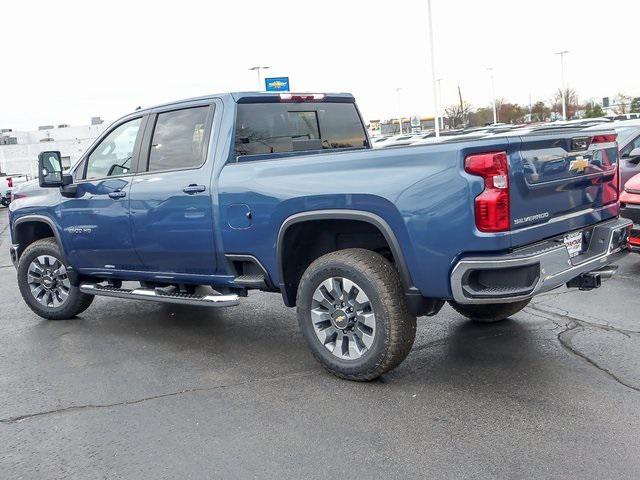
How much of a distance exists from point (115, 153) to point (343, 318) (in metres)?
3.05

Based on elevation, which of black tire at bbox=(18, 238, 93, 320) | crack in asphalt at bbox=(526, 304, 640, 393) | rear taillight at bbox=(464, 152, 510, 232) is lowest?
crack in asphalt at bbox=(526, 304, 640, 393)

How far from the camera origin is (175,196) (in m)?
5.62

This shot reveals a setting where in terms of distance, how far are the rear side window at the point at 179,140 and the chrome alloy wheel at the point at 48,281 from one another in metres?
1.81

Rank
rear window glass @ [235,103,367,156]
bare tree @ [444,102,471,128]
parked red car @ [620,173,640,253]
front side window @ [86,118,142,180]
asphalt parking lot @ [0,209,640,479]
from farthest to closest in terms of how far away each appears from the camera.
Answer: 1. bare tree @ [444,102,471,128]
2. parked red car @ [620,173,640,253]
3. front side window @ [86,118,142,180]
4. rear window glass @ [235,103,367,156]
5. asphalt parking lot @ [0,209,640,479]

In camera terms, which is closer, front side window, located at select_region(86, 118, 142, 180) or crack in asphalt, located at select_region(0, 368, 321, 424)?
crack in asphalt, located at select_region(0, 368, 321, 424)

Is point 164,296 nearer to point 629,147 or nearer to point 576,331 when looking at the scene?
point 576,331

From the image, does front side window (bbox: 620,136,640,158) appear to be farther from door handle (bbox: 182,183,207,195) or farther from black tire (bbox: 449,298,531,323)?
door handle (bbox: 182,183,207,195)

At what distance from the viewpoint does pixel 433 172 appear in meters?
4.15

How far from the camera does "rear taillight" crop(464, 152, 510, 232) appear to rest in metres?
4.02

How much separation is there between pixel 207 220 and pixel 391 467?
8.56ft

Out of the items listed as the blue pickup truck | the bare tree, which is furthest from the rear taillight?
the bare tree

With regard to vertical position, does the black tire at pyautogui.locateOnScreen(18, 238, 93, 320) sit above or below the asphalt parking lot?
above

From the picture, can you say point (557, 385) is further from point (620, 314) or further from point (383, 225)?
point (620, 314)

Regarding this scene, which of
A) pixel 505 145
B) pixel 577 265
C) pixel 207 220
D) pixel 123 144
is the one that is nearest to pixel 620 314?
pixel 577 265
